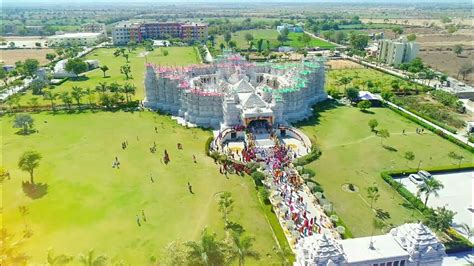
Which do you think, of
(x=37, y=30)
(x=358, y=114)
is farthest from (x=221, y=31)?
(x=358, y=114)

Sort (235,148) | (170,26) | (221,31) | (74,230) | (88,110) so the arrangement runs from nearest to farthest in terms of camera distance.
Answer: (74,230), (235,148), (88,110), (170,26), (221,31)

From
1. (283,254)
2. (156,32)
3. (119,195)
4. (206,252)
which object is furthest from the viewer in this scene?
(156,32)

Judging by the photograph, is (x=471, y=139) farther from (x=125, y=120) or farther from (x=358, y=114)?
(x=125, y=120)

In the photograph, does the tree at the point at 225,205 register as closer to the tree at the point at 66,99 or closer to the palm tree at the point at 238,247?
the palm tree at the point at 238,247

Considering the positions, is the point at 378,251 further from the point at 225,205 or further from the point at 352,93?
the point at 352,93

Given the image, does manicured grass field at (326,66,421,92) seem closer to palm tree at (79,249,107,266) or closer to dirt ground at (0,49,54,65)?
palm tree at (79,249,107,266)

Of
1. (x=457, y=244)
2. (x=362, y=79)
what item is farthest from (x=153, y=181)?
(x=362, y=79)

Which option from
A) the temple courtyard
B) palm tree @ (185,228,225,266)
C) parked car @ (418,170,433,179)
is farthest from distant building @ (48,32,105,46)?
palm tree @ (185,228,225,266)
